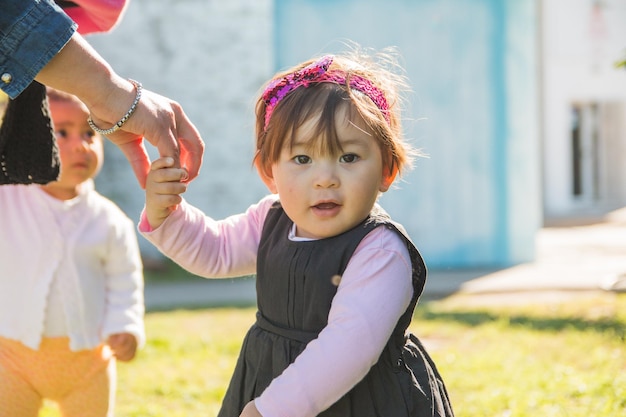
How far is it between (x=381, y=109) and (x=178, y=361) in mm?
3425

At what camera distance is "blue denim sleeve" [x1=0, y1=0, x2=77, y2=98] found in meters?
2.06

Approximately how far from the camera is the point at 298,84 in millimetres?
2225

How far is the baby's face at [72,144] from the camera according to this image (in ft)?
10.8

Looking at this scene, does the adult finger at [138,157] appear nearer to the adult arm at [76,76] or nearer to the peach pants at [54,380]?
the adult arm at [76,76]

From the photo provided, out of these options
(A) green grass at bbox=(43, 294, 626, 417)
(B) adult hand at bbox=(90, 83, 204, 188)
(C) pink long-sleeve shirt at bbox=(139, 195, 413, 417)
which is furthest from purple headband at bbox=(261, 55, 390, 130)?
(A) green grass at bbox=(43, 294, 626, 417)

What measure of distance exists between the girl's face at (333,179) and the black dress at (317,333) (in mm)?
49

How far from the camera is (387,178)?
2281 mm

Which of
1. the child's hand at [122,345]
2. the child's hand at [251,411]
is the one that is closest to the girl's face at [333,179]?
the child's hand at [251,411]

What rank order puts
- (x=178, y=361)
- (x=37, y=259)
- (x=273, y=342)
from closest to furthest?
(x=273, y=342) < (x=37, y=259) < (x=178, y=361)

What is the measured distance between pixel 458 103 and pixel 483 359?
6218mm

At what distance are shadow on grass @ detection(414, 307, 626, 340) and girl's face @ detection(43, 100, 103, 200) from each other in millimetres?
3647

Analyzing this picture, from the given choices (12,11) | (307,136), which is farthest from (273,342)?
(12,11)

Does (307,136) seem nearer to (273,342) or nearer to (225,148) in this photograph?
(273,342)

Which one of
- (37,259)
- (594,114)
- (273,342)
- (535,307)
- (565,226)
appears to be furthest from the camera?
(594,114)
